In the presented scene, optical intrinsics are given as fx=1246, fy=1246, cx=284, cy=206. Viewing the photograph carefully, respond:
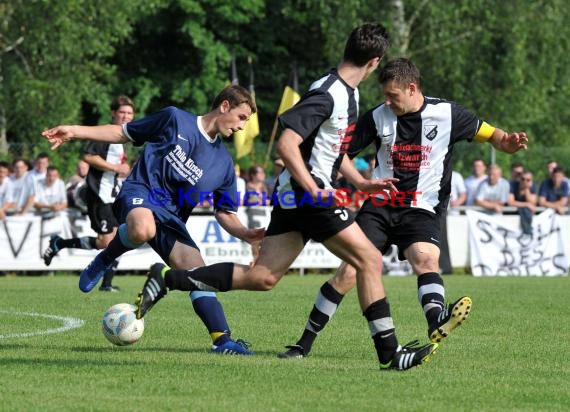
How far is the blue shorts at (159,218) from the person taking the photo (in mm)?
8883

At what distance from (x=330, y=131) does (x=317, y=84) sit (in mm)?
297

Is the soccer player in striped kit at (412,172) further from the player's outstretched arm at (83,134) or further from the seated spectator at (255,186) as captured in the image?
the seated spectator at (255,186)

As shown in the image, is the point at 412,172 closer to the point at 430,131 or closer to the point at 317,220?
the point at 430,131

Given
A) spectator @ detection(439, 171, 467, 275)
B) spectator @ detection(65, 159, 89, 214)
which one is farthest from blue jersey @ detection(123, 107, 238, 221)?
spectator @ detection(439, 171, 467, 275)

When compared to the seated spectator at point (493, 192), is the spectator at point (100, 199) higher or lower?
higher

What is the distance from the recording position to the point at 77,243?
1480 cm

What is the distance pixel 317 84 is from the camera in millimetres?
7598

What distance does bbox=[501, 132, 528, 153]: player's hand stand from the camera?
8.69m

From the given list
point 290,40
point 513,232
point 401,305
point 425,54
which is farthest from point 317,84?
point 290,40

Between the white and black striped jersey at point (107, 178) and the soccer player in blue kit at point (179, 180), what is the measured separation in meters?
5.76

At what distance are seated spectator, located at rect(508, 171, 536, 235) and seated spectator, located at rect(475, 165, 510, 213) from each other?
4.9 inches

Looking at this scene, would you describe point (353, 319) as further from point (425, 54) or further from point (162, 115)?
point (425, 54)

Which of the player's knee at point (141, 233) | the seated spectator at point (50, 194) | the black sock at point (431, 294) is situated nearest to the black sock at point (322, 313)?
the black sock at point (431, 294)

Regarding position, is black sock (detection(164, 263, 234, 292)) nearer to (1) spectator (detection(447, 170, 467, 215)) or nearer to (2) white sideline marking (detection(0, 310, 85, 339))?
(2) white sideline marking (detection(0, 310, 85, 339))
